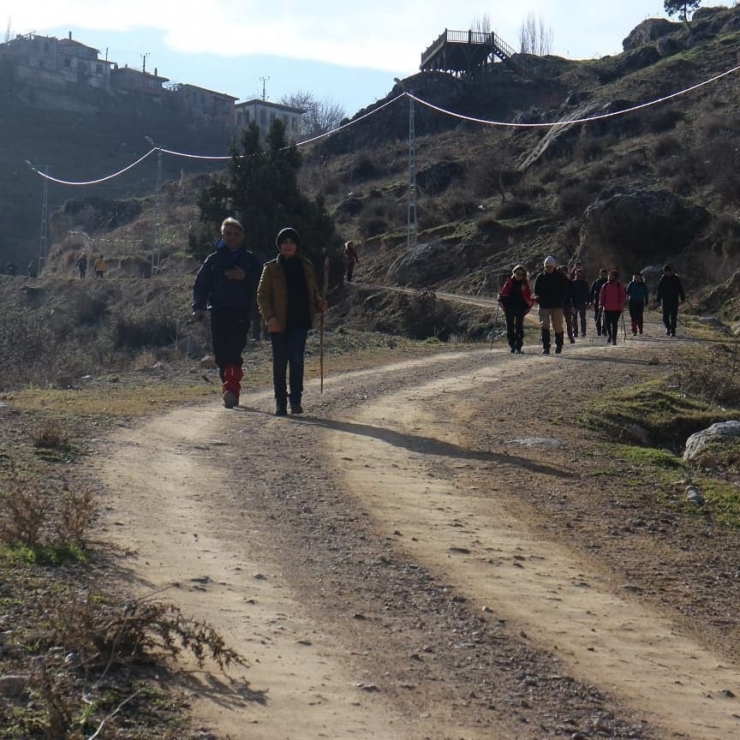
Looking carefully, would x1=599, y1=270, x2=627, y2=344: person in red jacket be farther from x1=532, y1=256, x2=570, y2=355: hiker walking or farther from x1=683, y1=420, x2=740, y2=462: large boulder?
x1=683, y1=420, x2=740, y2=462: large boulder

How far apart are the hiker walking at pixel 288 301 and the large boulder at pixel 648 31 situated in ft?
289

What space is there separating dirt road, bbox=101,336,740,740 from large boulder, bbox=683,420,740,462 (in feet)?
5.26

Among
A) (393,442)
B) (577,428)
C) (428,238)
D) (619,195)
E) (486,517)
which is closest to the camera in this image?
(486,517)

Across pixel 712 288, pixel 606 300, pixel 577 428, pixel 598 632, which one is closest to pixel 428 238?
pixel 712 288

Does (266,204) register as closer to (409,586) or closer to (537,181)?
(537,181)

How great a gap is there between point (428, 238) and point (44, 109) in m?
79.2

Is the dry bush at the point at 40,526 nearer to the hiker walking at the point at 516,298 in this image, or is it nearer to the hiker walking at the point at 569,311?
the hiker walking at the point at 516,298

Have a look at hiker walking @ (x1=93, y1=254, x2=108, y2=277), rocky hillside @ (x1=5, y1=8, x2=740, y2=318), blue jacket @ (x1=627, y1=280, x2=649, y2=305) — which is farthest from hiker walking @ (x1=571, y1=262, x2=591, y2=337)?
hiker walking @ (x1=93, y1=254, x2=108, y2=277)

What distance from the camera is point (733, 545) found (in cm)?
752

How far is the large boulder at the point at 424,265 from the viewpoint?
148 ft

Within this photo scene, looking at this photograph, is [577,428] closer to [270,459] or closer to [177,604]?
[270,459]

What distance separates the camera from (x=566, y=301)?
2534 centimetres

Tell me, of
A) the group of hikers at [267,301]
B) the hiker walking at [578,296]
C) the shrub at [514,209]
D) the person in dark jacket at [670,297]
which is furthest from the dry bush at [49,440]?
the shrub at [514,209]

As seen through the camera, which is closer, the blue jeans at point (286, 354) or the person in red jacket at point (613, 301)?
the blue jeans at point (286, 354)
